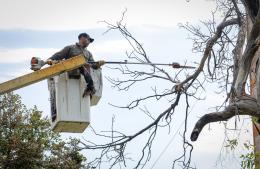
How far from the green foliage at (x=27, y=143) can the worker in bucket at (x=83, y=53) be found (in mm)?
13319

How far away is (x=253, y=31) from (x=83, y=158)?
15.3m

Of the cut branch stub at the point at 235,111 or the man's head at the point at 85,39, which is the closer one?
the man's head at the point at 85,39

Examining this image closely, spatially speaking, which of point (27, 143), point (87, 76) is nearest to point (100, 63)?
point (87, 76)

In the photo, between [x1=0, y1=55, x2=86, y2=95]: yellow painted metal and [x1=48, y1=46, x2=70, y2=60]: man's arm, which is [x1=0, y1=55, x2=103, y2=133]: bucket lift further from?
[x1=48, y1=46, x2=70, y2=60]: man's arm

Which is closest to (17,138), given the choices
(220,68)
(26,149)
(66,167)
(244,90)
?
(26,149)

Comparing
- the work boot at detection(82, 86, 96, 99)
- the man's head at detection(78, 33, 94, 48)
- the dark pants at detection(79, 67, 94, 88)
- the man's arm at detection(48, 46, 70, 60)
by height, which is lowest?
the work boot at detection(82, 86, 96, 99)

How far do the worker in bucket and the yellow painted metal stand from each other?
0.43 feet

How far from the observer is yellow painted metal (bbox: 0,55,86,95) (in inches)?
392

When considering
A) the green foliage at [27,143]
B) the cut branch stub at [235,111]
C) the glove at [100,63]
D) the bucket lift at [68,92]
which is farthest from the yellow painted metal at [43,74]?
the green foliage at [27,143]

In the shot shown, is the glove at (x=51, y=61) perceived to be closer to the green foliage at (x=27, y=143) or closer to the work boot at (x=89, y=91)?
the work boot at (x=89, y=91)

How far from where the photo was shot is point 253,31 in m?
10.4

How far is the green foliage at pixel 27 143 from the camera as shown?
2352cm

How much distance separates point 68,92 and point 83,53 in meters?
0.87

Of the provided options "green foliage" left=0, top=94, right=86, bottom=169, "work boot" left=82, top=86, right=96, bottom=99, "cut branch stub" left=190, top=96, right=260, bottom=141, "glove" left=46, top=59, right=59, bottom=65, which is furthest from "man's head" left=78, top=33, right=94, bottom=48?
"green foliage" left=0, top=94, right=86, bottom=169
